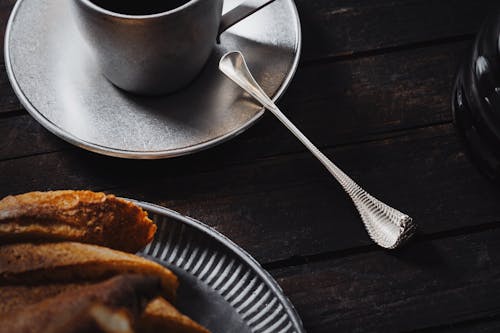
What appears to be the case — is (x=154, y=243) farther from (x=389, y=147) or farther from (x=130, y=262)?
(x=389, y=147)

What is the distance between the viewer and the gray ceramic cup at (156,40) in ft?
2.76

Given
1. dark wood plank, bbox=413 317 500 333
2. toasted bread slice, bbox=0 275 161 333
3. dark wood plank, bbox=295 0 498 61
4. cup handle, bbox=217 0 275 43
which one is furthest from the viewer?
dark wood plank, bbox=295 0 498 61

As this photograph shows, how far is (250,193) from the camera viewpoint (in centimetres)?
92

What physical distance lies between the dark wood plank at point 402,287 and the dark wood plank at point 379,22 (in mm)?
319

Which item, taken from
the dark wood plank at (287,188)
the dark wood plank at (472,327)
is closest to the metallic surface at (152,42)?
the dark wood plank at (287,188)

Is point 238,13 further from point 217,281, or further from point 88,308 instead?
point 88,308

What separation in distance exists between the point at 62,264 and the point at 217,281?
0.18m

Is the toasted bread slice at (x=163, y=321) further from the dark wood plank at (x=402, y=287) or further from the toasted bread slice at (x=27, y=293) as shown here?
the dark wood plank at (x=402, y=287)

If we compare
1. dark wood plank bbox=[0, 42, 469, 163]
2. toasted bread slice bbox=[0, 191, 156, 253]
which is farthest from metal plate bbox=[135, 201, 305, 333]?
dark wood plank bbox=[0, 42, 469, 163]

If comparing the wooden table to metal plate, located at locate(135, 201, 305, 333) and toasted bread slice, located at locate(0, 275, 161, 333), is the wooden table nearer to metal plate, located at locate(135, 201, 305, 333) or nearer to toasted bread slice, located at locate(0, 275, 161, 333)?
metal plate, located at locate(135, 201, 305, 333)

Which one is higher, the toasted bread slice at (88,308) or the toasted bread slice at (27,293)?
the toasted bread slice at (88,308)

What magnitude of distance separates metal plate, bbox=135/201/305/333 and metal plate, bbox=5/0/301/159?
0.39ft

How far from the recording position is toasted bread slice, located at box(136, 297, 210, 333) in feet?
2.19

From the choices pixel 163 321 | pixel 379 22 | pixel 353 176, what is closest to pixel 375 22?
pixel 379 22
